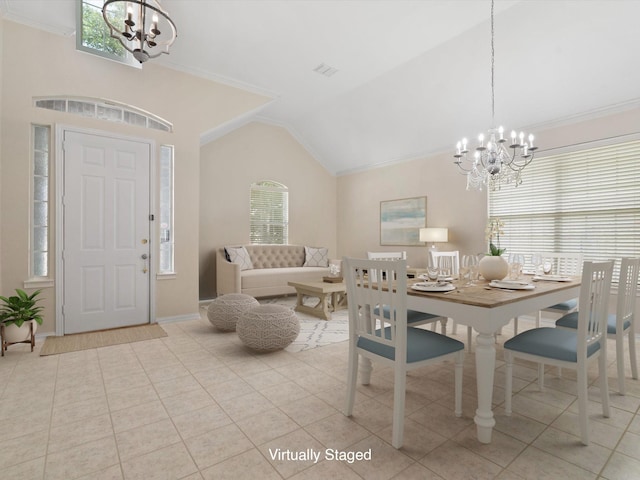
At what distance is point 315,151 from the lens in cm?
746

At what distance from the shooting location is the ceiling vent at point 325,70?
4.62 metres

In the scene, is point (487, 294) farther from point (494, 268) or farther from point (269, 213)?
point (269, 213)

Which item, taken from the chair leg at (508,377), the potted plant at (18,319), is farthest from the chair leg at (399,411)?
the potted plant at (18,319)

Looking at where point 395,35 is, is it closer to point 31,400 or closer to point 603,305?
point 603,305

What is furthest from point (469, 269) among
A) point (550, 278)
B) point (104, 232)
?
point (104, 232)

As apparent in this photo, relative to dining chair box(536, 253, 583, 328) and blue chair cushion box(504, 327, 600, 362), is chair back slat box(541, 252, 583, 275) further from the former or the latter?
blue chair cushion box(504, 327, 600, 362)

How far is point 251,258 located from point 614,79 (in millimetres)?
5510

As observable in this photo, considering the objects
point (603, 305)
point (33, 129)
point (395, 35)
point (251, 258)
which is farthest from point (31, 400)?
point (395, 35)

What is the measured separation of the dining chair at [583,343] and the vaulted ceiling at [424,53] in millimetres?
2870

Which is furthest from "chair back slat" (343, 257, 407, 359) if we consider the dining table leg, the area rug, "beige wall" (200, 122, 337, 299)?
"beige wall" (200, 122, 337, 299)

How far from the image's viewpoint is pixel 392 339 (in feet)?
5.99

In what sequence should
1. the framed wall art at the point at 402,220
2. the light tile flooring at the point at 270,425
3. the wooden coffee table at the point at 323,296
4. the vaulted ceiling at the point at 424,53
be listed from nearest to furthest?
the light tile flooring at the point at 270,425, the vaulted ceiling at the point at 424,53, the wooden coffee table at the point at 323,296, the framed wall art at the point at 402,220

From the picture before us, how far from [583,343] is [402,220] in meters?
4.70

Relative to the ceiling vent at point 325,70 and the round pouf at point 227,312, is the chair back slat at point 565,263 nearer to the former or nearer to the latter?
the round pouf at point 227,312
